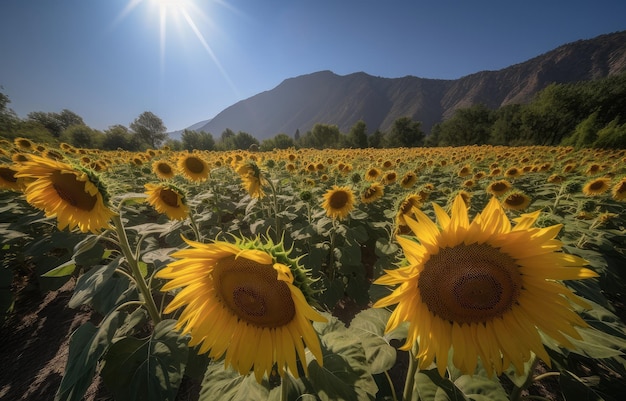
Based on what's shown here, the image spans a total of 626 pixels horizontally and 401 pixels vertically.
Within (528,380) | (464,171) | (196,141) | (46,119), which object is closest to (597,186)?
(464,171)

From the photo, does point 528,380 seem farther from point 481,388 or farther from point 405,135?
point 405,135

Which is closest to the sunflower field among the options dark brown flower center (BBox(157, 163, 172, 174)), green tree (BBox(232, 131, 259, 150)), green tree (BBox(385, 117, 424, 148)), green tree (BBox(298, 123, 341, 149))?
dark brown flower center (BBox(157, 163, 172, 174))

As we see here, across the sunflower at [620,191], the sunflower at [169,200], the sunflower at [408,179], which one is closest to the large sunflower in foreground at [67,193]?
the sunflower at [169,200]

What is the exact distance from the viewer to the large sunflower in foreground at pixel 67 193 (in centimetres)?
187

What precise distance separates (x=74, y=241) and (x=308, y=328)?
3.66m

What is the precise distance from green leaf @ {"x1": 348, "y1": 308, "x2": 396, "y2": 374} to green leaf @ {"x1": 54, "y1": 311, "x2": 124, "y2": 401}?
1.80m

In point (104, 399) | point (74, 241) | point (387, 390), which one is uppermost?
point (74, 241)

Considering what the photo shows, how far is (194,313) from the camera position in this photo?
4.57ft

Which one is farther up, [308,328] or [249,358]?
[308,328]

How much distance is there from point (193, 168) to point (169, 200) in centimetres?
276

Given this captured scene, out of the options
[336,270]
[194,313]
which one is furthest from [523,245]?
[336,270]

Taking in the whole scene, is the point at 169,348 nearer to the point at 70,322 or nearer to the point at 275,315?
→ the point at 275,315

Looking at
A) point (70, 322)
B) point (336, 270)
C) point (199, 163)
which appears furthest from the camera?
point (199, 163)

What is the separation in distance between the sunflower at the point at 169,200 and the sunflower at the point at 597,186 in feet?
29.0
